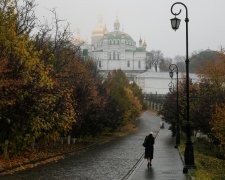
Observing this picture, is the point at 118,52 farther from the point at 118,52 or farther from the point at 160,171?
the point at 160,171

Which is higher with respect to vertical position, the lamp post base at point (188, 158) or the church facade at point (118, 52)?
the church facade at point (118, 52)

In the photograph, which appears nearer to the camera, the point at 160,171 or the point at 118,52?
the point at 160,171

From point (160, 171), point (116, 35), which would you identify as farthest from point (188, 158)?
point (116, 35)

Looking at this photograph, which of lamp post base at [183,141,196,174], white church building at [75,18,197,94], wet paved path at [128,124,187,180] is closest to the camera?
wet paved path at [128,124,187,180]

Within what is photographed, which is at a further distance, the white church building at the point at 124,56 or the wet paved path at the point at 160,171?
the white church building at the point at 124,56

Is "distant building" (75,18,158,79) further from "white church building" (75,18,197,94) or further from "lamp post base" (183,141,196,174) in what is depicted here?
"lamp post base" (183,141,196,174)

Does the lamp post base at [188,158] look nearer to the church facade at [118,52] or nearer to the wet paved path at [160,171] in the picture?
the wet paved path at [160,171]

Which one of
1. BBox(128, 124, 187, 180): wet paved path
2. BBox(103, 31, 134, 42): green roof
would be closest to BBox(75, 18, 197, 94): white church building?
BBox(103, 31, 134, 42): green roof

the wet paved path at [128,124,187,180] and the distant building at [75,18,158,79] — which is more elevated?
the distant building at [75,18,158,79]

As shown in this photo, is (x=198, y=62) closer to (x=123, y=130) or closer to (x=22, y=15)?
(x=123, y=130)

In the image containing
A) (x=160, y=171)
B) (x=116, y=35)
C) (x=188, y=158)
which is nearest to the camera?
(x=188, y=158)

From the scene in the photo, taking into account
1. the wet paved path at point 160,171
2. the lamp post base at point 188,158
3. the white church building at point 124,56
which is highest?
the white church building at point 124,56

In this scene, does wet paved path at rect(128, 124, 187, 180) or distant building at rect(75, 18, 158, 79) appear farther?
distant building at rect(75, 18, 158, 79)

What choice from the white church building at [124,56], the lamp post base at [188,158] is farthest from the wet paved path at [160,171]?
the white church building at [124,56]
